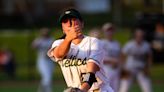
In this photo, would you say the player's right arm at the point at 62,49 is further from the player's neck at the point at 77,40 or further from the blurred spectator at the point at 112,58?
the blurred spectator at the point at 112,58

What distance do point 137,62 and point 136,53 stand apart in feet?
1.41

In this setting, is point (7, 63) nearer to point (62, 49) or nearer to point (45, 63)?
point (45, 63)

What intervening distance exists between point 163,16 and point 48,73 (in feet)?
25.1

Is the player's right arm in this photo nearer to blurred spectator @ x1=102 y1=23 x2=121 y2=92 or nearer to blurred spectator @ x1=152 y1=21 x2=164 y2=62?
blurred spectator @ x1=102 y1=23 x2=121 y2=92

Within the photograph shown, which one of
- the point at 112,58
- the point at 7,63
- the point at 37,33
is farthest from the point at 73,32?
the point at 37,33

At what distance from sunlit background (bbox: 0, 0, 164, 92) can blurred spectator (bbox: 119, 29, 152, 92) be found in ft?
8.37

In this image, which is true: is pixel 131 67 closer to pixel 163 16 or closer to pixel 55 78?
pixel 163 16

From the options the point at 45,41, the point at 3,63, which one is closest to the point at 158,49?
the point at 3,63

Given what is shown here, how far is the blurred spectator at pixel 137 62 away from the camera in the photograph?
59.8ft

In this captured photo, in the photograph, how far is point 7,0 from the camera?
63.7 m

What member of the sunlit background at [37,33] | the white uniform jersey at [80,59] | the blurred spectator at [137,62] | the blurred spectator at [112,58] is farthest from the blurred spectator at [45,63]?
the white uniform jersey at [80,59]

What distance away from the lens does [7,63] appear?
102ft

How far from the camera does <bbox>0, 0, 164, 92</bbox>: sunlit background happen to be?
2798 cm

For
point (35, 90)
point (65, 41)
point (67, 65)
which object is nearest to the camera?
point (65, 41)
